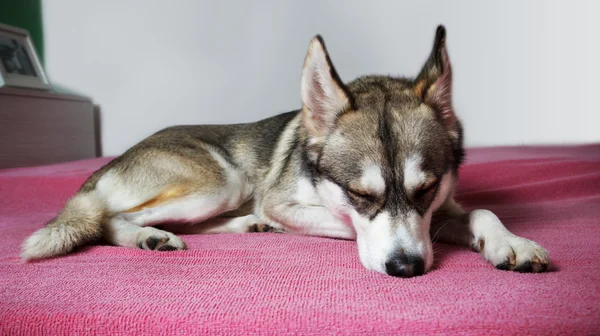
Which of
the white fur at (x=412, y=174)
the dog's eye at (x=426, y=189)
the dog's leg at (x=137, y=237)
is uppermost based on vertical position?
the white fur at (x=412, y=174)

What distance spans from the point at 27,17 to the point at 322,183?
5.23 metres

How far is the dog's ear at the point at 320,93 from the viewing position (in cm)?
187

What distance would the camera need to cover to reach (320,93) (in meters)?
2.02

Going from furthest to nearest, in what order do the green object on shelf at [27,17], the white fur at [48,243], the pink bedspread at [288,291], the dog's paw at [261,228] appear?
the green object on shelf at [27,17] → the dog's paw at [261,228] → the white fur at [48,243] → the pink bedspread at [288,291]

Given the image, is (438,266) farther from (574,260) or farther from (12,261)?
(12,261)

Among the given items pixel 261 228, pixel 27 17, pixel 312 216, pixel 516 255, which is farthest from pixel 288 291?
pixel 27 17

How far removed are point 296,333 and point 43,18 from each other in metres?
5.89

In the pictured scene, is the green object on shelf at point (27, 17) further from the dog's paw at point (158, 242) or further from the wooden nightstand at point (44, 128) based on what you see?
the dog's paw at point (158, 242)

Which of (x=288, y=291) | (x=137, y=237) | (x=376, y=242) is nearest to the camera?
(x=288, y=291)

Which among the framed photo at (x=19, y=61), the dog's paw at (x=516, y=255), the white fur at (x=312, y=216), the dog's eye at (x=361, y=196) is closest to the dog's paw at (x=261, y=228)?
the white fur at (x=312, y=216)

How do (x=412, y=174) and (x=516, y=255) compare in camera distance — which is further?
(x=412, y=174)

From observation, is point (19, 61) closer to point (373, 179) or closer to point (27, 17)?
point (27, 17)

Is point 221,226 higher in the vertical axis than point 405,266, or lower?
lower

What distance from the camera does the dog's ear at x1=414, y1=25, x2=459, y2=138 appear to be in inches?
74.7
